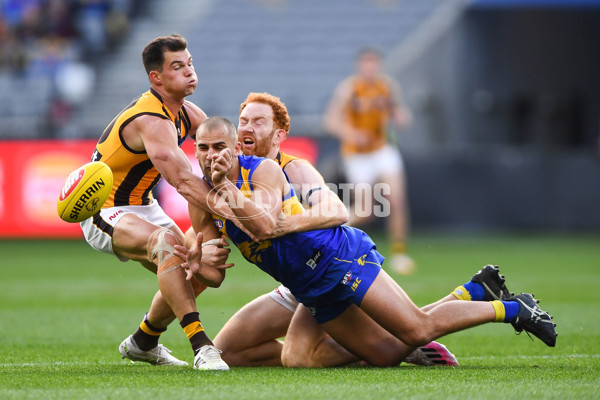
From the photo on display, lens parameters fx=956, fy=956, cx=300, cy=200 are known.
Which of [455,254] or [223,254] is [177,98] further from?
[455,254]

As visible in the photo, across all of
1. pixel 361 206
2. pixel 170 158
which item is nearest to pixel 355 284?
pixel 170 158

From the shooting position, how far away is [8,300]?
995cm

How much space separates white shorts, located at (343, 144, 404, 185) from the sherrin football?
7.43 meters

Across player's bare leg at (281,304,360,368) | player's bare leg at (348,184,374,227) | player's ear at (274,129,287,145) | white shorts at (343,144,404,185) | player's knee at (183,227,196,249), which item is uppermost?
player's ear at (274,129,287,145)

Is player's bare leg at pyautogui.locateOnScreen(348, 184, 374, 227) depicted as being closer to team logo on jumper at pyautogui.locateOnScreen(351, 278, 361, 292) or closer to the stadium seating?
the stadium seating

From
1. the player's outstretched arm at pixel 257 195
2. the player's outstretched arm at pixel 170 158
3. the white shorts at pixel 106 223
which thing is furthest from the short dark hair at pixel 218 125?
the white shorts at pixel 106 223

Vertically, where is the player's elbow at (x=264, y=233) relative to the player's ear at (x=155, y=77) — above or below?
below

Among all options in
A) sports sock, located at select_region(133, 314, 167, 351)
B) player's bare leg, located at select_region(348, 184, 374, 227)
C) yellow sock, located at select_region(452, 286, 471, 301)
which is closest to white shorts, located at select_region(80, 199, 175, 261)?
sports sock, located at select_region(133, 314, 167, 351)

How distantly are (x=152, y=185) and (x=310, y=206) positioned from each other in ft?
4.12

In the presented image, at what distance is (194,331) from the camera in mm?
5660

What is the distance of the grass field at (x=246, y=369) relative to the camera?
187 inches

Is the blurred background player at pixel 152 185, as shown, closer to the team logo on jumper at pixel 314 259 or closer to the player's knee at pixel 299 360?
the player's knee at pixel 299 360

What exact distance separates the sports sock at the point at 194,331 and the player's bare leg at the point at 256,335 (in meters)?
0.42

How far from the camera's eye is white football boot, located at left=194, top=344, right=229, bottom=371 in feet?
18.0
